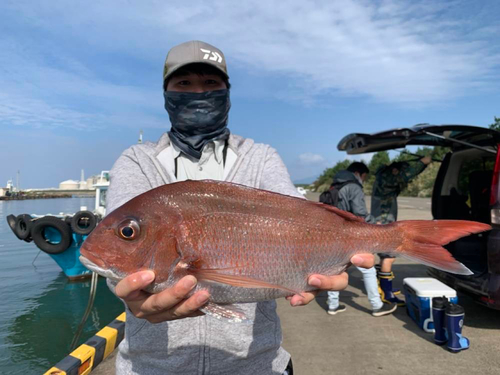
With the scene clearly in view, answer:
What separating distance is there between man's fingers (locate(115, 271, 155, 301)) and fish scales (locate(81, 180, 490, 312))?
6 centimetres

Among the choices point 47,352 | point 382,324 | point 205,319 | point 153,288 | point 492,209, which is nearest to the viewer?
point 153,288

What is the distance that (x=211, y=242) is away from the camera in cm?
164

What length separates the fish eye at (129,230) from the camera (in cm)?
166

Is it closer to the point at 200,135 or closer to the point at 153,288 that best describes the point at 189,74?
the point at 200,135

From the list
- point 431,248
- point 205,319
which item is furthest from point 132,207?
point 431,248

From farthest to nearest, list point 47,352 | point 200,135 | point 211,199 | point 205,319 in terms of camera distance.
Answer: point 47,352, point 200,135, point 205,319, point 211,199

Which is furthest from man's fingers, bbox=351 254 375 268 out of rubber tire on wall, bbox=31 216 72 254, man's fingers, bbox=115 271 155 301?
rubber tire on wall, bbox=31 216 72 254

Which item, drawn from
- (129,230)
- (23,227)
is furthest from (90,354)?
(23,227)

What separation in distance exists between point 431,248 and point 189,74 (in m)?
1.66

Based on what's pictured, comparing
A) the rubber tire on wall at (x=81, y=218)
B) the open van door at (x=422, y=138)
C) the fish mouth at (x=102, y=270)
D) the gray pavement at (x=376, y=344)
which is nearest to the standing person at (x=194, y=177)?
the fish mouth at (x=102, y=270)

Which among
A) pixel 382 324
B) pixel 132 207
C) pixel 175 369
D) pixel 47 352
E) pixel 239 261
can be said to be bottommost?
pixel 47 352

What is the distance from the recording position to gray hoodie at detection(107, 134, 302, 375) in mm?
1810

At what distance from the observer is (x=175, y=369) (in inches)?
70.7

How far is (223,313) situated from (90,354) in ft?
11.9
